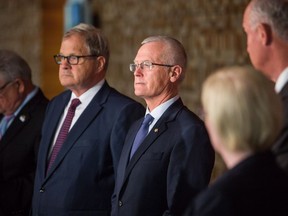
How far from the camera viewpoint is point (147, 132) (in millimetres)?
3615

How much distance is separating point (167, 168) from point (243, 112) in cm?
117

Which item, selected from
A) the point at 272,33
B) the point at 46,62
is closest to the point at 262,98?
the point at 272,33

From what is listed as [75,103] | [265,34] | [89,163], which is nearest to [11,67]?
[75,103]

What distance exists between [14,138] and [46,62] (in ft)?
19.0

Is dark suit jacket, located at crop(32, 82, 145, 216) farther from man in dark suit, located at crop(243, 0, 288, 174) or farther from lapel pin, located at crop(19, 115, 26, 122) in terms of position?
man in dark suit, located at crop(243, 0, 288, 174)

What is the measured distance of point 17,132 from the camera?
15.2ft

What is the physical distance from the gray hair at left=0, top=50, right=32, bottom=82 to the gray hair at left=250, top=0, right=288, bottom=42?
2.16 m

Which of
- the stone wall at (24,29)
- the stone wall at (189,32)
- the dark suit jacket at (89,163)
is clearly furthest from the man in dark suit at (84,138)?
the stone wall at (24,29)

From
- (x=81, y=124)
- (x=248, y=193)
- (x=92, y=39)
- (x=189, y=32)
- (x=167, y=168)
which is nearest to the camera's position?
(x=248, y=193)

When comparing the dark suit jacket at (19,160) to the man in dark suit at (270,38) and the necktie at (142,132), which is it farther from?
the man in dark suit at (270,38)

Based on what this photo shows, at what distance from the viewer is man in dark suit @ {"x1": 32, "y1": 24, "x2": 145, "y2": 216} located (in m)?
3.91

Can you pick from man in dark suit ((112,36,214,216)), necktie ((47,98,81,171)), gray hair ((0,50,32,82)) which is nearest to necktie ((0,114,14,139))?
gray hair ((0,50,32,82))

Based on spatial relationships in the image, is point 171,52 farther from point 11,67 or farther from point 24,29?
point 24,29

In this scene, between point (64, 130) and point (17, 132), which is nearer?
point (64, 130)
